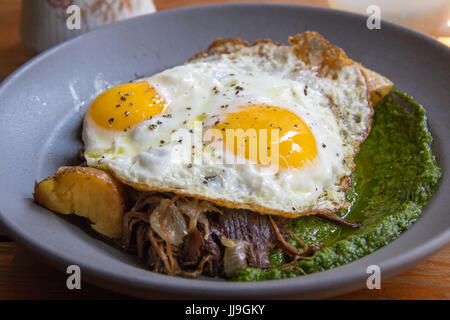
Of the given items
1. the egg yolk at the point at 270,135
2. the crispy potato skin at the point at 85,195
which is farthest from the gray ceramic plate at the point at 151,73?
the egg yolk at the point at 270,135

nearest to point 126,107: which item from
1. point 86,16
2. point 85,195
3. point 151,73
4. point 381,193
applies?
point 85,195

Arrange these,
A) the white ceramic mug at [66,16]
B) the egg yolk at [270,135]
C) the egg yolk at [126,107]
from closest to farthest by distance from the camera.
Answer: the egg yolk at [270,135] < the egg yolk at [126,107] < the white ceramic mug at [66,16]

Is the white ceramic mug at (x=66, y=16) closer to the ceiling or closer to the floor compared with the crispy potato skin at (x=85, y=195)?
closer to the ceiling

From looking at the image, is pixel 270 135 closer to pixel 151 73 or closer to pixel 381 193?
pixel 381 193

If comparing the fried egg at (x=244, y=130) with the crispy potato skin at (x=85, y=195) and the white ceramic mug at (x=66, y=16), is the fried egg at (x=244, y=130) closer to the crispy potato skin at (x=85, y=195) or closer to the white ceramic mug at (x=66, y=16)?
the crispy potato skin at (x=85, y=195)

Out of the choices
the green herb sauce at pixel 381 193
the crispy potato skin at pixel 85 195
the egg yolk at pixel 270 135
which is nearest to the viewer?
the green herb sauce at pixel 381 193
